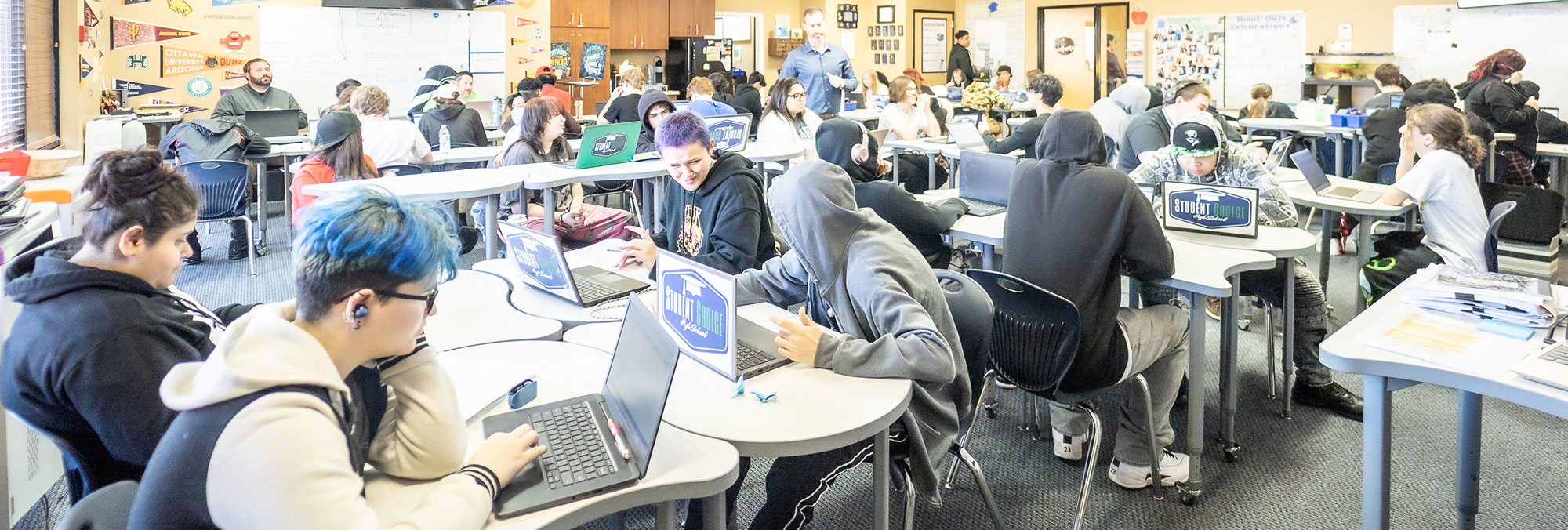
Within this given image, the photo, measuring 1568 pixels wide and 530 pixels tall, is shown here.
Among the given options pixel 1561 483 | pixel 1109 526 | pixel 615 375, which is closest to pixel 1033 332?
pixel 1109 526

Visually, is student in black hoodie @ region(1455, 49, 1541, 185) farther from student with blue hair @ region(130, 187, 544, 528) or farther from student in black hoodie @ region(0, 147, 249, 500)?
student in black hoodie @ region(0, 147, 249, 500)

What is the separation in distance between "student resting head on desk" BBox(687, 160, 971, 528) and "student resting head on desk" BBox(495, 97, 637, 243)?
2706 mm

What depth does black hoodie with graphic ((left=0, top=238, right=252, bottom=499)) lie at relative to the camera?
5.01ft

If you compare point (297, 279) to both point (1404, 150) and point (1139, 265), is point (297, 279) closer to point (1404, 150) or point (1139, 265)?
point (1139, 265)

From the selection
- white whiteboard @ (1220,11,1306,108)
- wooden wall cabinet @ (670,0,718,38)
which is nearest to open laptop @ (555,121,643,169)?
wooden wall cabinet @ (670,0,718,38)

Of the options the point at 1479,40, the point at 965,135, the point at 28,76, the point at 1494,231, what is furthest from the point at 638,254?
the point at 1479,40

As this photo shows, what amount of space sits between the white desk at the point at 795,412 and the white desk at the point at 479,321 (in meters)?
0.46

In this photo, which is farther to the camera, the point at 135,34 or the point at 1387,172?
the point at 135,34

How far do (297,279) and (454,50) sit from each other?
8365 millimetres

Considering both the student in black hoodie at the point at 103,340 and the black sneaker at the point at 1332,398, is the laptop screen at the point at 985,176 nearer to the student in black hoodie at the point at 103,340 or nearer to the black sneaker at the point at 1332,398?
the black sneaker at the point at 1332,398

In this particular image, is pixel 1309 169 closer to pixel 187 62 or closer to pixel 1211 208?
pixel 1211 208

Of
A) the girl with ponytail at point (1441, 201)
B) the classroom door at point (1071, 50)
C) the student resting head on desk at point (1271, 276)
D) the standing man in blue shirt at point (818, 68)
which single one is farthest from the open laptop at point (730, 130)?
the classroom door at point (1071, 50)

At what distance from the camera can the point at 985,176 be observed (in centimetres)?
404

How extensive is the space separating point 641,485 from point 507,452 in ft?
0.65
